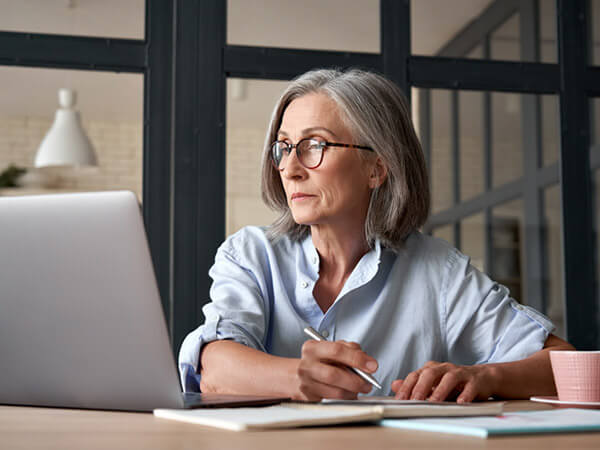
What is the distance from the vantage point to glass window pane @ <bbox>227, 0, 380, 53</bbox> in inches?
101

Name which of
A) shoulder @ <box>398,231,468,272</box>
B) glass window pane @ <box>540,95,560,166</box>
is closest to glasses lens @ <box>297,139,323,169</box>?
shoulder @ <box>398,231,468,272</box>

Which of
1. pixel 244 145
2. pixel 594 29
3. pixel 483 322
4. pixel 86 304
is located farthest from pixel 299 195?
pixel 594 29

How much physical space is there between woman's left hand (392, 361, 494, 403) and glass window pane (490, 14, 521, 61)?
1775 mm

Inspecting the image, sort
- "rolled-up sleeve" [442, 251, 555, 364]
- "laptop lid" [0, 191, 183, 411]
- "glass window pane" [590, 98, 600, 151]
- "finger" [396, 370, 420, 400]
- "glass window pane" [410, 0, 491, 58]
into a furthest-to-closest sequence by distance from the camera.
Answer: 1. "glass window pane" [590, 98, 600, 151]
2. "glass window pane" [410, 0, 491, 58]
3. "rolled-up sleeve" [442, 251, 555, 364]
4. "finger" [396, 370, 420, 400]
5. "laptop lid" [0, 191, 183, 411]

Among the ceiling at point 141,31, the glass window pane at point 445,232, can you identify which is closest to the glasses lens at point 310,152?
the ceiling at point 141,31

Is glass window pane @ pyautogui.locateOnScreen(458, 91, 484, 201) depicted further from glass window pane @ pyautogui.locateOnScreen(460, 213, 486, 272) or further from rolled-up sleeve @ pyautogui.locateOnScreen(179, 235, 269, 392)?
rolled-up sleeve @ pyautogui.locateOnScreen(179, 235, 269, 392)

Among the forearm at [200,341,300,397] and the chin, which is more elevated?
the chin

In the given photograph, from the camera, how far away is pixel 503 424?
705mm

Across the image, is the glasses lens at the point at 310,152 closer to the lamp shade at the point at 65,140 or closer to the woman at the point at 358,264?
the woman at the point at 358,264

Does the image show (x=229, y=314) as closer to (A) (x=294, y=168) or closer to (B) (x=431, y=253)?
(A) (x=294, y=168)

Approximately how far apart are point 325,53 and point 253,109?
34 cm

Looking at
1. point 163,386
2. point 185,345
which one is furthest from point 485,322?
point 163,386

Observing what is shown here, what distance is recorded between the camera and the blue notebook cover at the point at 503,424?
0.67m

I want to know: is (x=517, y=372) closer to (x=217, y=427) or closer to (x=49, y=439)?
(x=217, y=427)
